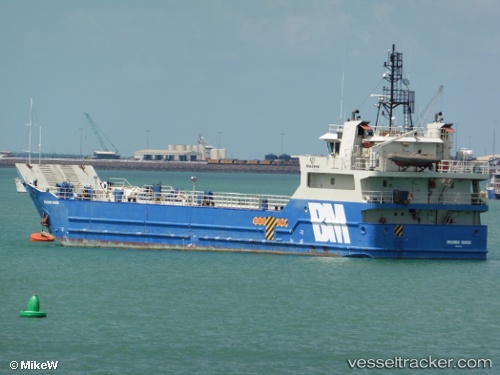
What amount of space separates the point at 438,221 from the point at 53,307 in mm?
16738

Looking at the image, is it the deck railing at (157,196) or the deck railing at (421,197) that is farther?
the deck railing at (157,196)

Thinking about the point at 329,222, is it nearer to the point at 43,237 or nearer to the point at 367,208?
the point at 367,208

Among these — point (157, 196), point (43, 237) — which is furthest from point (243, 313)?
point (43, 237)

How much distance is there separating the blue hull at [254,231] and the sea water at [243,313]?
0.66 metres

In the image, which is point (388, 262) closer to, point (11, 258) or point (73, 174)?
point (11, 258)

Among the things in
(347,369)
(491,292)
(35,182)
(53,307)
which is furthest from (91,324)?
(35,182)

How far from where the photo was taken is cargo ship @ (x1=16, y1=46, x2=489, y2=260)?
47.0 metres

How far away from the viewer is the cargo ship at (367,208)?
154 ft

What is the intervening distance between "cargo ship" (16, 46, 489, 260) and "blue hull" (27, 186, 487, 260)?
4cm

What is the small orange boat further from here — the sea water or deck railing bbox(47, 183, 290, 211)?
the sea water

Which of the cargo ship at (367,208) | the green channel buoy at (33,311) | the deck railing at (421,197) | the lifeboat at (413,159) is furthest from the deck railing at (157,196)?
the green channel buoy at (33,311)

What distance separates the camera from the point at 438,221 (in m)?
47.9

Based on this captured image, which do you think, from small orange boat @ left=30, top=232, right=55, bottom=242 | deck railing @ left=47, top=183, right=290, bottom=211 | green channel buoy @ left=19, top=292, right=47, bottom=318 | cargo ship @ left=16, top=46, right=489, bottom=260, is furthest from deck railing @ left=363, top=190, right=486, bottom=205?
small orange boat @ left=30, top=232, right=55, bottom=242

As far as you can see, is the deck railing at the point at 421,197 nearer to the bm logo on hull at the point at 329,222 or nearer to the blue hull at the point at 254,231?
the blue hull at the point at 254,231
